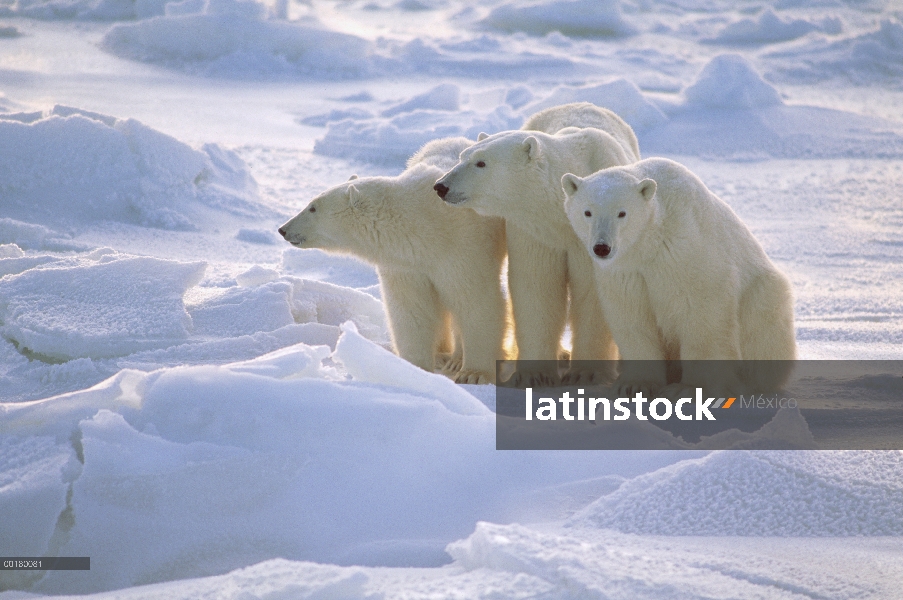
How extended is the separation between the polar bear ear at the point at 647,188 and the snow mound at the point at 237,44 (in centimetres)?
1192

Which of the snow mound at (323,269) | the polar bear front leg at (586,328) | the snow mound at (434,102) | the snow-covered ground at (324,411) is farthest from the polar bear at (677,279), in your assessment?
the snow mound at (434,102)

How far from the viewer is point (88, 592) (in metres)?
2.38

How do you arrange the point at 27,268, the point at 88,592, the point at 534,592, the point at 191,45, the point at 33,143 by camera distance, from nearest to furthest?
the point at 534,592 < the point at 88,592 < the point at 27,268 < the point at 33,143 < the point at 191,45

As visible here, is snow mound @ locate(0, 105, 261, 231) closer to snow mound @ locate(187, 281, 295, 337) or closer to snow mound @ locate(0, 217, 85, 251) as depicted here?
snow mound @ locate(0, 217, 85, 251)

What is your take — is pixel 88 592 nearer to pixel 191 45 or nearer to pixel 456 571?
pixel 456 571

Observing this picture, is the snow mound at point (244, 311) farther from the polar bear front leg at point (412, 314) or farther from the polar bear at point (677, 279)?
the polar bear at point (677, 279)

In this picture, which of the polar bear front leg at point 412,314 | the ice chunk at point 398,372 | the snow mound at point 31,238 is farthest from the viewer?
the snow mound at point 31,238

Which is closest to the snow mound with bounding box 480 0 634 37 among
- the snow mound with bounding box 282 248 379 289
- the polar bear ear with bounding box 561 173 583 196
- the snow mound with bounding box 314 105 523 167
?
the snow mound with bounding box 314 105 523 167

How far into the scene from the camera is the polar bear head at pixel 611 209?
3209 mm

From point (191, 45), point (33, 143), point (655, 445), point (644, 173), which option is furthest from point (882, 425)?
point (191, 45)

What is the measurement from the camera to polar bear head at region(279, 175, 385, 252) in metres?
3.93

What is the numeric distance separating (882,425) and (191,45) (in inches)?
534

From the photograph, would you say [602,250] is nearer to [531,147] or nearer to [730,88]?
[531,147]

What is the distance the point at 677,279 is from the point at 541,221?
610 mm
